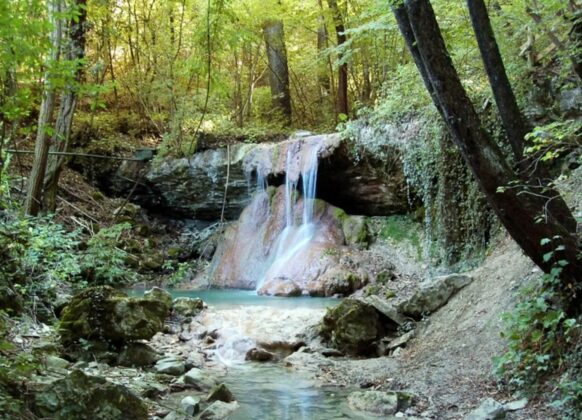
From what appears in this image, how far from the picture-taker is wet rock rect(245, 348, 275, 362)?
679 centimetres

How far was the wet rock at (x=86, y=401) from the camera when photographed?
339 cm

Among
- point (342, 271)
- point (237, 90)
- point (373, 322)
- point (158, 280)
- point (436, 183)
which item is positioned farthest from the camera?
point (237, 90)

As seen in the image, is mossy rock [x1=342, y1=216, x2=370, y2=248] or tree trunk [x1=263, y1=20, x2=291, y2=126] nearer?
mossy rock [x1=342, y1=216, x2=370, y2=248]

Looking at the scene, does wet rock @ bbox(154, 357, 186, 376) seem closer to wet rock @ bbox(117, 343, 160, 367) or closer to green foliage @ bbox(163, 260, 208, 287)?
wet rock @ bbox(117, 343, 160, 367)

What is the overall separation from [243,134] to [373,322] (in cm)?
898

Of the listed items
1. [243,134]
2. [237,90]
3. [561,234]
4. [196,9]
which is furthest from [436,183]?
[237,90]

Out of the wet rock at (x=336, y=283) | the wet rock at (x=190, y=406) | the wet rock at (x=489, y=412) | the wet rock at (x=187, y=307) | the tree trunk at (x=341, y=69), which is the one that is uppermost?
the tree trunk at (x=341, y=69)

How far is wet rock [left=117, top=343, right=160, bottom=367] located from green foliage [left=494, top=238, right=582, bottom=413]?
3.59 m

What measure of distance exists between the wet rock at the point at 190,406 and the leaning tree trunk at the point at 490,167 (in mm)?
2954

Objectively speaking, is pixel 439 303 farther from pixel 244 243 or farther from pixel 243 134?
pixel 243 134

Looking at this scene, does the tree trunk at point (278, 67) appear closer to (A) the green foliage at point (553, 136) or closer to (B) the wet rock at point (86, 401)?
(A) the green foliage at point (553, 136)

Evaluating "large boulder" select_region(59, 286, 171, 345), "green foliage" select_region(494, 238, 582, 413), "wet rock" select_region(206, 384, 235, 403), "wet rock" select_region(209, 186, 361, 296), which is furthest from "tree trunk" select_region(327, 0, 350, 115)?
"wet rock" select_region(206, 384, 235, 403)

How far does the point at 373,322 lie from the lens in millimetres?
6742

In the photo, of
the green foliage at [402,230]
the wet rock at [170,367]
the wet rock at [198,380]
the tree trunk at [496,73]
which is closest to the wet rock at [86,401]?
the wet rock at [198,380]
